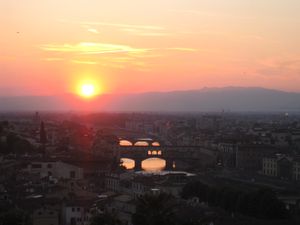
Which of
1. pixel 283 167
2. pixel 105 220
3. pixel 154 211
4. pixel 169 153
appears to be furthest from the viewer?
pixel 169 153

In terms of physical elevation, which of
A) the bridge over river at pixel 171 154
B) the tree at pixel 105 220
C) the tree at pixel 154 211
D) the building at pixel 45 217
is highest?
the tree at pixel 154 211

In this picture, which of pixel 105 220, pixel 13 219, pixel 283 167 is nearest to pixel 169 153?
pixel 283 167

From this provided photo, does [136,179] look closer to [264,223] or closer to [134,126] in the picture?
[264,223]

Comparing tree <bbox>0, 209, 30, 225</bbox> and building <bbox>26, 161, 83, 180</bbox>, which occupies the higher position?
tree <bbox>0, 209, 30, 225</bbox>

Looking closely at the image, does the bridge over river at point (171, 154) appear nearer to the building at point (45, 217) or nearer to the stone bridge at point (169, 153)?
the stone bridge at point (169, 153)

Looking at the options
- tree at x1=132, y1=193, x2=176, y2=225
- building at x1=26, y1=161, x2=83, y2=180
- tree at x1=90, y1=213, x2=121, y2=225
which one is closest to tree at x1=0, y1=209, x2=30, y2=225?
tree at x1=90, y1=213, x2=121, y2=225

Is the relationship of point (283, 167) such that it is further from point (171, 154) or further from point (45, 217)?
point (45, 217)

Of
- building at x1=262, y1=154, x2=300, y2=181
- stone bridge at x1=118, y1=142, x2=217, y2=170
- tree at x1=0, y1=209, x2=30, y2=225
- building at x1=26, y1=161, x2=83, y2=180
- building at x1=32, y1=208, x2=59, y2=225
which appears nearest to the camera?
tree at x1=0, y1=209, x2=30, y2=225

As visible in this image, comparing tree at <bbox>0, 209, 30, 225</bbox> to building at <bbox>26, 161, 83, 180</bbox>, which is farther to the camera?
building at <bbox>26, 161, 83, 180</bbox>

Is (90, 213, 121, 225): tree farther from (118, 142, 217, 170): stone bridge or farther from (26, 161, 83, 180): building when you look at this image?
(118, 142, 217, 170): stone bridge

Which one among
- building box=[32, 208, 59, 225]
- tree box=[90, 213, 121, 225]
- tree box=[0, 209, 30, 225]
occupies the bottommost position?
building box=[32, 208, 59, 225]

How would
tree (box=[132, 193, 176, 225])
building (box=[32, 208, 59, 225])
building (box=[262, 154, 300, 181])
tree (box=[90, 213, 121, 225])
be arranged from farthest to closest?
building (box=[262, 154, 300, 181]), building (box=[32, 208, 59, 225]), tree (box=[90, 213, 121, 225]), tree (box=[132, 193, 176, 225])

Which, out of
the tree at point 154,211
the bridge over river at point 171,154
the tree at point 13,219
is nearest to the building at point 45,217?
the tree at point 13,219

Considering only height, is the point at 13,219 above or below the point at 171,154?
above
